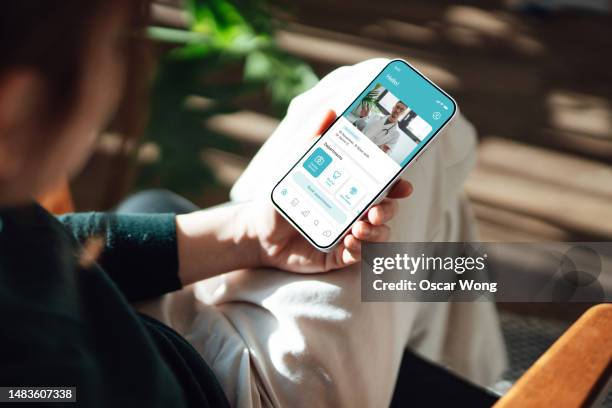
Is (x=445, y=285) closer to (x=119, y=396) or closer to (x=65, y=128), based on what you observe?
(x=119, y=396)

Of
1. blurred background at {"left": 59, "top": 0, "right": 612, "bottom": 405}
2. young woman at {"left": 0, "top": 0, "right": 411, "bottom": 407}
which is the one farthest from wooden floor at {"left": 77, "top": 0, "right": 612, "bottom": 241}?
young woman at {"left": 0, "top": 0, "right": 411, "bottom": 407}

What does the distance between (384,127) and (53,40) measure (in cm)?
42

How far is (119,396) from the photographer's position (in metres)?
0.54

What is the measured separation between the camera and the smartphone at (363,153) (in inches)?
28.2

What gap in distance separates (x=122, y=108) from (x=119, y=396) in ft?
0.74

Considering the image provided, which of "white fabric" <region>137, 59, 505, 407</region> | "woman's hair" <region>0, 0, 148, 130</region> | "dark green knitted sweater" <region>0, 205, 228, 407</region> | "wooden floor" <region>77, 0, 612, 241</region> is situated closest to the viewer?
"woman's hair" <region>0, 0, 148, 130</region>

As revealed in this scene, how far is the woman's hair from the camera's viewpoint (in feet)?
1.15

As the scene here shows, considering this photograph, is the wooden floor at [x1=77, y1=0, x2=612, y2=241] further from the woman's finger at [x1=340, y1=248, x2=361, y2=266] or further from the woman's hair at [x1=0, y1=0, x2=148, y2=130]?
the woman's hair at [x1=0, y1=0, x2=148, y2=130]

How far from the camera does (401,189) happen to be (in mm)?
708

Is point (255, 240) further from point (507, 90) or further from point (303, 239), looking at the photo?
point (507, 90)

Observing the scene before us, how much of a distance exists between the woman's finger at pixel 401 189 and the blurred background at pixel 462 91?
0.37 meters

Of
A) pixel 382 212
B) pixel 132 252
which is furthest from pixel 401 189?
pixel 132 252

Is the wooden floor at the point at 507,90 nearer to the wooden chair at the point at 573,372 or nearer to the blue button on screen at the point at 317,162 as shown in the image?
the blue button on screen at the point at 317,162

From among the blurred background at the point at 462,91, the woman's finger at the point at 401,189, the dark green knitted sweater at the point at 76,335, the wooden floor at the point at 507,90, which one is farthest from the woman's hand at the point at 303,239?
the wooden floor at the point at 507,90
